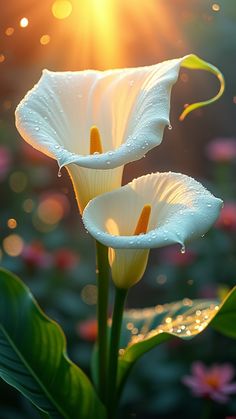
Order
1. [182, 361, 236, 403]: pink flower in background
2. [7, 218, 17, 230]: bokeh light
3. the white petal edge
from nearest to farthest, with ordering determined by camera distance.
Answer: the white petal edge, [182, 361, 236, 403]: pink flower in background, [7, 218, 17, 230]: bokeh light

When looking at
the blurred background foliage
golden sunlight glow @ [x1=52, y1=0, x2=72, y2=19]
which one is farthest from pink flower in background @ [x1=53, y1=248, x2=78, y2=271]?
golden sunlight glow @ [x1=52, y1=0, x2=72, y2=19]

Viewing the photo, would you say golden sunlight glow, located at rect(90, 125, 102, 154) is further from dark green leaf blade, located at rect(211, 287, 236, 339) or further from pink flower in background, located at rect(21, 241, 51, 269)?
pink flower in background, located at rect(21, 241, 51, 269)

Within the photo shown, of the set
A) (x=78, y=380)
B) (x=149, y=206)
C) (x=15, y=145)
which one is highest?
(x=149, y=206)

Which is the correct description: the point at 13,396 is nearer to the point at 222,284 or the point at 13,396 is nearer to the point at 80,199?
the point at 222,284

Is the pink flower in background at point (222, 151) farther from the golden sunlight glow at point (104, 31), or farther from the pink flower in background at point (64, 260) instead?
the pink flower in background at point (64, 260)

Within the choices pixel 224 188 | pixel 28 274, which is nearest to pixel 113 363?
pixel 28 274

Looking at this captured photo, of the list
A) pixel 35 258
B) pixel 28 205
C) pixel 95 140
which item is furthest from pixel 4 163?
pixel 95 140
